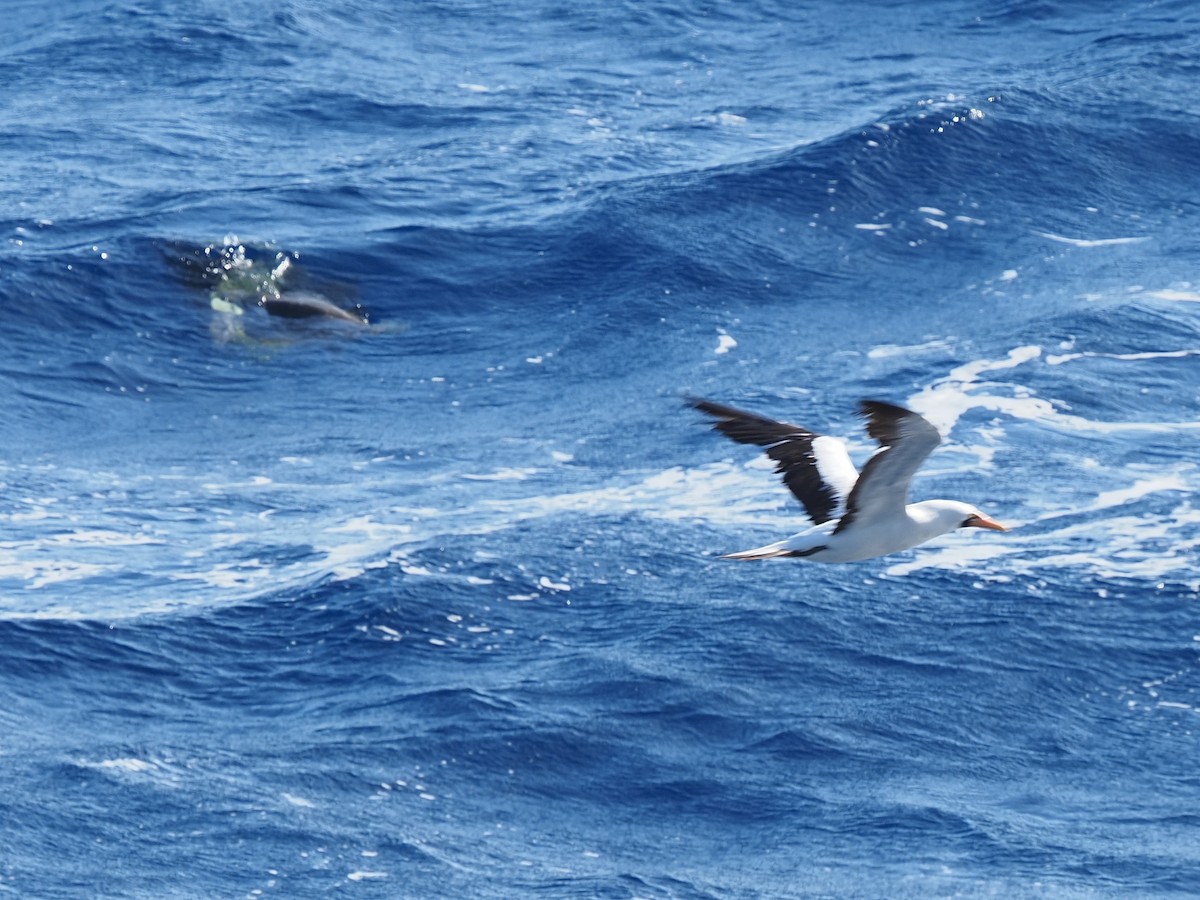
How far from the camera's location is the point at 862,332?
30391mm

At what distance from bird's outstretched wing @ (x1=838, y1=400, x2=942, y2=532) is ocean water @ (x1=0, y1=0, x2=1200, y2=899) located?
432cm

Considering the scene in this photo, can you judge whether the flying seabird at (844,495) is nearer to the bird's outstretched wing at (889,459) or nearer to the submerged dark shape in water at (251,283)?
the bird's outstretched wing at (889,459)

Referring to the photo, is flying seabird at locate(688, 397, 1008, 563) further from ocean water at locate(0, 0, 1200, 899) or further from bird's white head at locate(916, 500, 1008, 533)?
ocean water at locate(0, 0, 1200, 899)

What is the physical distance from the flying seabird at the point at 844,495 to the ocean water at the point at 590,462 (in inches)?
153

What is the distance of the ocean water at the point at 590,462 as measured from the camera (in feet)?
66.0

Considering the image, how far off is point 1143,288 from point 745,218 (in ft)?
19.8

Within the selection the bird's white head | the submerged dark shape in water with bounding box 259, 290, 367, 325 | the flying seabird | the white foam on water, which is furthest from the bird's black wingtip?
the white foam on water

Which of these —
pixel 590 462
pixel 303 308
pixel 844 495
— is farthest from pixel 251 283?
pixel 844 495

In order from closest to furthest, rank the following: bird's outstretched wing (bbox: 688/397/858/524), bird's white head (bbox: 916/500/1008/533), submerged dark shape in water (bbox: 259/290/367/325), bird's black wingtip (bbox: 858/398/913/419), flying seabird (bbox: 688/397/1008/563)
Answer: bird's black wingtip (bbox: 858/398/913/419) < flying seabird (bbox: 688/397/1008/563) < bird's outstretched wing (bbox: 688/397/858/524) < bird's white head (bbox: 916/500/1008/533) < submerged dark shape in water (bbox: 259/290/367/325)

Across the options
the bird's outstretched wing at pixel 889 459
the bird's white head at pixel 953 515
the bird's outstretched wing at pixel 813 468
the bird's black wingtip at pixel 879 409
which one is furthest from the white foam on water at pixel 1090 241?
the bird's black wingtip at pixel 879 409

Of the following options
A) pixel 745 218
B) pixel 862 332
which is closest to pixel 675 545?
pixel 862 332

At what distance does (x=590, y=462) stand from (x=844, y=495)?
32.6ft

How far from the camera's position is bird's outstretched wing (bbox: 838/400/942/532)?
47.2 feet

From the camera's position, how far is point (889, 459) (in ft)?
51.0
